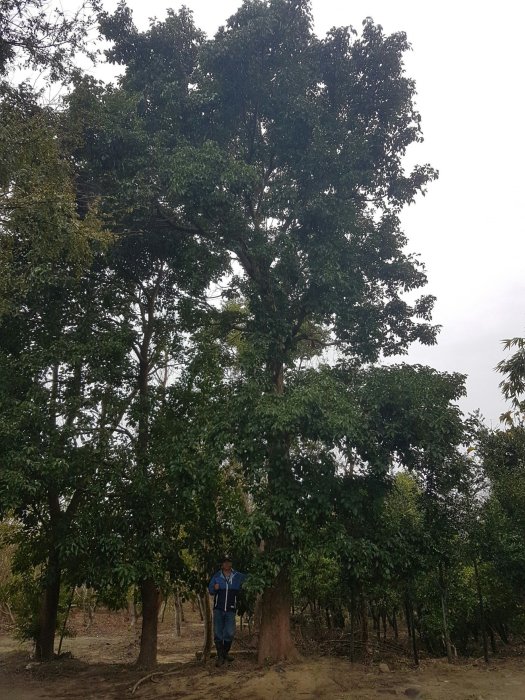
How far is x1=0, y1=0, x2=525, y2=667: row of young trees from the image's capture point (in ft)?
26.8

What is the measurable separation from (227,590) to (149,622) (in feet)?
9.19

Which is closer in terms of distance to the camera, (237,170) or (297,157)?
(237,170)

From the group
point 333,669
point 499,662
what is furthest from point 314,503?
point 499,662

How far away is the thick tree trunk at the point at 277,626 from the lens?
28.7 feet

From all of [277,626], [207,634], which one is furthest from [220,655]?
[207,634]

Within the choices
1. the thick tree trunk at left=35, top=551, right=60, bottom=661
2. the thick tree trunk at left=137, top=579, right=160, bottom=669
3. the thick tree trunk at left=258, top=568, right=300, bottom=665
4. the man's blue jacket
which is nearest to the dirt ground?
the thick tree trunk at left=258, top=568, right=300, bottom=665

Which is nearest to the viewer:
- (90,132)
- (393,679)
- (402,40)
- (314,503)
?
(393,679)

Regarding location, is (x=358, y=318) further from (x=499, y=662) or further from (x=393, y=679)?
(x=499, y=662)

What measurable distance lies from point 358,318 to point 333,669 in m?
5.76

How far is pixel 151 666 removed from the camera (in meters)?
10.0

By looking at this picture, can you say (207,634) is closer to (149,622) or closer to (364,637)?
(149,622)

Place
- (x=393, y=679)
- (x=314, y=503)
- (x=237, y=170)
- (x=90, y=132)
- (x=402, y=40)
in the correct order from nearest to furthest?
1. (x=393, y=679)
2. (x=314, y=503)
3. (x=237, y=170)
4. (x=90, y=132)
5. (x=402, y=40)

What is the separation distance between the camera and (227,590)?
862 centimetres

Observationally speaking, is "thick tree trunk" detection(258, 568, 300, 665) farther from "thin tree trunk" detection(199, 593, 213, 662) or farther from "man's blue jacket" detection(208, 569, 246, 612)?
"thin tree trunk" detection(199, 593, 213, 662)
